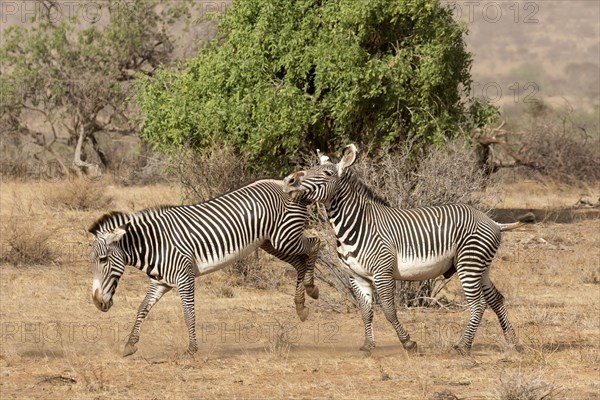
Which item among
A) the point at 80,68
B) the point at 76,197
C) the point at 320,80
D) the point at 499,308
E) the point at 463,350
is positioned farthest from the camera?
the point at 80,68

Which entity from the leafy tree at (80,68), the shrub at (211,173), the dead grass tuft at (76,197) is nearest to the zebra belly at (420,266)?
the shrub at (211,173)

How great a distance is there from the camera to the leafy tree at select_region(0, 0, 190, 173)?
2858 cm

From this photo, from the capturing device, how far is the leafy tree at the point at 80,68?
2858 centimetres

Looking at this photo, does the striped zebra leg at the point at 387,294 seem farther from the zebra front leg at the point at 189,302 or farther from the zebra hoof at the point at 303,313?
the zebra front leg at the point at 189,302

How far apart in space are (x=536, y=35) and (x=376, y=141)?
62690 mm

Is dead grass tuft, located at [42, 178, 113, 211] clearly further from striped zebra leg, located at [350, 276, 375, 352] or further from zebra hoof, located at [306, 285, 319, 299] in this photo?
striped zebra leg, located at [350, 276, 375, 352]

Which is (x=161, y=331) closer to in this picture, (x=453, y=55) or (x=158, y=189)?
(x=453, y=55)

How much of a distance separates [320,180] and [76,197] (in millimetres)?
11817

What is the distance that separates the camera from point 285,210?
10266 mm

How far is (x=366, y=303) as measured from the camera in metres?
9.62

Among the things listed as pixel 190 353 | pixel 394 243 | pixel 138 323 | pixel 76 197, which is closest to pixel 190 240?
pixel 138 323

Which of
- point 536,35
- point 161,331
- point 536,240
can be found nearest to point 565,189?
point 536,240

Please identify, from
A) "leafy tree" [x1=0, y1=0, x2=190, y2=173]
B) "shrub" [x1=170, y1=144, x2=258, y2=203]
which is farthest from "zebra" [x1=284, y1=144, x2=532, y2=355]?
"leafy tree" [x1=0, y1=0, x2=190, y2=173]

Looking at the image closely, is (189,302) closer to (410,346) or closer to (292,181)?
(292,181)
